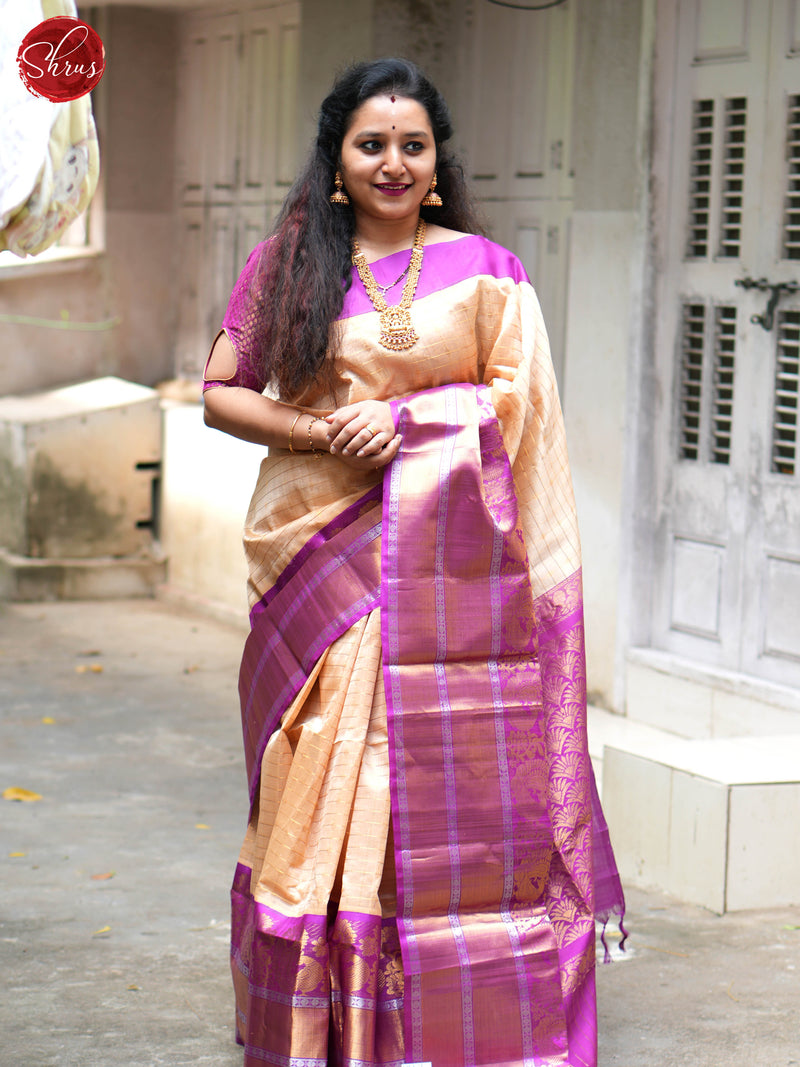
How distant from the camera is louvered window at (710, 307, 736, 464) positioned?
5430mm

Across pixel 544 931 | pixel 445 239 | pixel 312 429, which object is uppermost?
pixel 445 239

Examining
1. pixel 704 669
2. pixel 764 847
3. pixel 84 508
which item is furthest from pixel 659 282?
pixel 84 508

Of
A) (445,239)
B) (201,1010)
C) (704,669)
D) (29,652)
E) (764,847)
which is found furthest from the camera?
(29,652)

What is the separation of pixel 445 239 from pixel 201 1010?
1.75 metres

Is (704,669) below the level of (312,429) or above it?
below

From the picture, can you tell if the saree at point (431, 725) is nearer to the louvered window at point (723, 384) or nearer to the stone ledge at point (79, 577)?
the louvered window at point (723, 384)

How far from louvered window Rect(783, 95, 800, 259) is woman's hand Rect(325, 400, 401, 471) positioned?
2658mm

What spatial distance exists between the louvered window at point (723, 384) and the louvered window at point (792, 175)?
0.38 m

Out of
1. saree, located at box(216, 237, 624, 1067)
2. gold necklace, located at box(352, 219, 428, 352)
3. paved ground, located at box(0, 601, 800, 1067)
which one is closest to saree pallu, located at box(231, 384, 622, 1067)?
saree, located at box(216, 237, 624, 1067)

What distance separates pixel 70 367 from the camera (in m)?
9.03

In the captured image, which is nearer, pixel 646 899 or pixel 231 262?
pixel 646 899

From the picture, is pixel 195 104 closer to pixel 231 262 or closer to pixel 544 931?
pixel 231 262

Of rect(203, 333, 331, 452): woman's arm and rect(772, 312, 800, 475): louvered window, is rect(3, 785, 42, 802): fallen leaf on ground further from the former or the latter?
rect(772, 312, 800, 475): louvered window

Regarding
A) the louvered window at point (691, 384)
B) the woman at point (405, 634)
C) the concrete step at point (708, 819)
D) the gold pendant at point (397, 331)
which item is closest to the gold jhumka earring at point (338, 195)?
the woman at point (405, 634)
